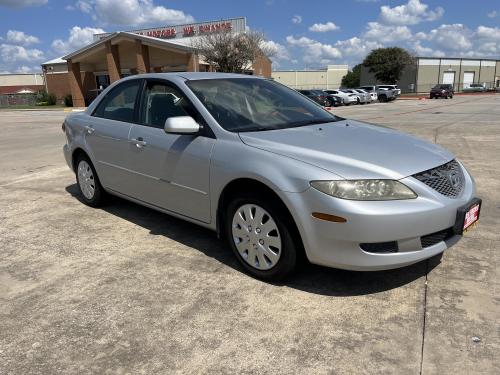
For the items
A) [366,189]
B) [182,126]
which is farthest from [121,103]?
[366,189]

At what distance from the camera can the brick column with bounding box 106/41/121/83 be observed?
37250mm

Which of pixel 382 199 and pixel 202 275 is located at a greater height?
pixel 382 199

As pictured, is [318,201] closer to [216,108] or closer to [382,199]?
[382,199]

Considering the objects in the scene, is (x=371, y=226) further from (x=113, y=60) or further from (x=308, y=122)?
(x=113, y=60)

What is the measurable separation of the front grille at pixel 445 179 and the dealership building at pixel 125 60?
33.8m

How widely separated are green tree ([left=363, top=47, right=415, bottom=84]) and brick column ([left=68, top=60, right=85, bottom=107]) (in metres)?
45.2

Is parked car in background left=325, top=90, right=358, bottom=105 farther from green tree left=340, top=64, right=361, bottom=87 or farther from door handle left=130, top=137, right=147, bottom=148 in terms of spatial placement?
green tree left=340, top=64, right=361, bottom=87

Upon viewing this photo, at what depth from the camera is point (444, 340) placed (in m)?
2.69

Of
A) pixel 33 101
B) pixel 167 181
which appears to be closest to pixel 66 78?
pixel 33 101

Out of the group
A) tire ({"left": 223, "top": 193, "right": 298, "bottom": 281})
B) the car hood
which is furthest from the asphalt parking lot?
the car hood

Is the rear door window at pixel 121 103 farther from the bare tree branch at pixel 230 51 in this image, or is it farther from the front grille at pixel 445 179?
the bare tree branch at pixel 230 51

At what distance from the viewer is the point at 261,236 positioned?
3.37m

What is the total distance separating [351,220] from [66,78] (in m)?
49.4

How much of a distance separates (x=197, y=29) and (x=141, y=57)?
13.2m
